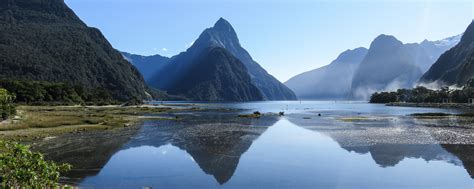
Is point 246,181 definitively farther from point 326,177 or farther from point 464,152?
point 464,152

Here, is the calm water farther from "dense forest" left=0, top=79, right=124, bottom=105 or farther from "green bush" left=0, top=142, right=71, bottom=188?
"dense forest" left=0, top=79, right=124, bottom=105

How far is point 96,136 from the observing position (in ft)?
192

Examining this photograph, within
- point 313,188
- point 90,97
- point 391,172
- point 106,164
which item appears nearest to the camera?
point 313,188

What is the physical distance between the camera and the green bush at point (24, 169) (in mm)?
15148

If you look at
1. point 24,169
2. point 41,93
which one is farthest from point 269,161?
point 41,93

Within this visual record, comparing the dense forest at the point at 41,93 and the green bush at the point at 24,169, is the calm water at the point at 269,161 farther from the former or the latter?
the dense forest at the point at 41,93

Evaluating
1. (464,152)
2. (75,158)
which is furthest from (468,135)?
(75,158)

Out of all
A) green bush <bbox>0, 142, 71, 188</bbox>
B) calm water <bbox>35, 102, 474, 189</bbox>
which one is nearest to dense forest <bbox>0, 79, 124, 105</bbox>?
calm water <bbox>35, 102, 474, 189</bbox>

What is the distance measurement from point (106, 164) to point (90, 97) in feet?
560

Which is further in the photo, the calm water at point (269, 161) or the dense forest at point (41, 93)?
the dense forest at point (41, 93)

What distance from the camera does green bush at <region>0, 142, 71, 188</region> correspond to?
49.7 feet

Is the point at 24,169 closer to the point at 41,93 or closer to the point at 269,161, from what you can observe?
the point at 269,161

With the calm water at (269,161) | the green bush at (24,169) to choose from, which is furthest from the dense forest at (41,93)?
the green bush at (24,169)

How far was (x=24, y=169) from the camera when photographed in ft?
50.7
